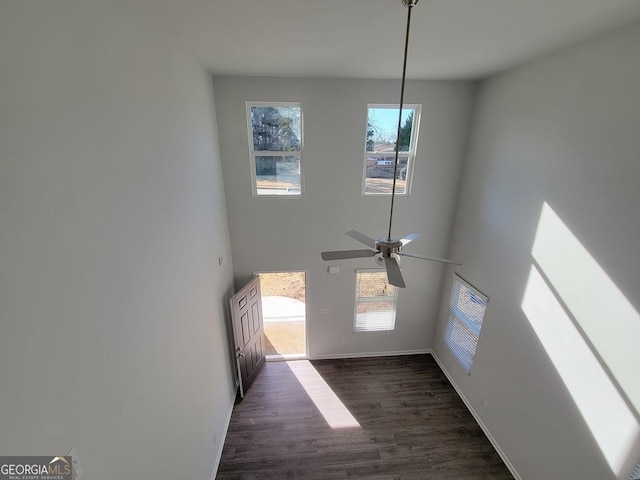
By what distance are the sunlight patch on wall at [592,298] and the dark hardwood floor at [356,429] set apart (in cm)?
229

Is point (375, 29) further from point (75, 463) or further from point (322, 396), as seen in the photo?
point (322, 396)

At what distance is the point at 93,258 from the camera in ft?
4.69

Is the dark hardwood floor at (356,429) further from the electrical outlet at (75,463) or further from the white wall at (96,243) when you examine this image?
the electrical outlet at (75,463)

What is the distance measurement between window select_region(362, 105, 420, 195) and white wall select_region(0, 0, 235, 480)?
2.67 meters

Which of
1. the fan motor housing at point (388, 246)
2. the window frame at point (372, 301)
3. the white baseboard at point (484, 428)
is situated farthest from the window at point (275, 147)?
the white baseboard at point (484, 428)

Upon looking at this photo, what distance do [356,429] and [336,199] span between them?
3544 millimetres

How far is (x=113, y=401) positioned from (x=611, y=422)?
12.7ft

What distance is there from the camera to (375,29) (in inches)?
92.6

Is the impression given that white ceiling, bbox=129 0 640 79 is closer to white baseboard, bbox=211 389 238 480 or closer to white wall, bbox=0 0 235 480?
white wall, bbox=0 0 235 480

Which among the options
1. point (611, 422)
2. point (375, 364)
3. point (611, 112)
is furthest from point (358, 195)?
point (611, 422)

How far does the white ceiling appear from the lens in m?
1.98

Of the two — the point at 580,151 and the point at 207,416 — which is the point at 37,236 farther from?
the point at 580,151

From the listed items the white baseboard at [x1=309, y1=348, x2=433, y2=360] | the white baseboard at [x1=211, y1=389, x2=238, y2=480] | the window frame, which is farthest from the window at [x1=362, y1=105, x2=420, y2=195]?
the white baseboard at [x1=211, y1=389, x2=238, y2=480]

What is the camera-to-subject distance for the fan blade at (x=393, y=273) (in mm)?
1887
